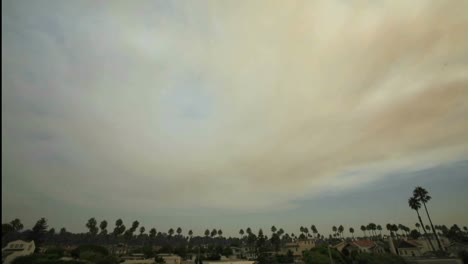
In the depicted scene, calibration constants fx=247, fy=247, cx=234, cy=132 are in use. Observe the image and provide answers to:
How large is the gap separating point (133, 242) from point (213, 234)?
63924 millimetres

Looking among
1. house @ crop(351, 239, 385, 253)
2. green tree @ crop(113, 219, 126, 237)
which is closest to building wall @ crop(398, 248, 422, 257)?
house @ crop(351, 239, 385, 253)

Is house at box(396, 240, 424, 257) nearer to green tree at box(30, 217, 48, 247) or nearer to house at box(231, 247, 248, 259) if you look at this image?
house at box(231, 247, 248, 259)

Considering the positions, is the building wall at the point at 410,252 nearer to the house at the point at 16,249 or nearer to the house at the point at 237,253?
the house at the point at 237,253

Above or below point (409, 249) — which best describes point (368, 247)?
above

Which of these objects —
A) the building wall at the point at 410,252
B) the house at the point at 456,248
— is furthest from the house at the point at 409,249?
the house at the point at 456,248

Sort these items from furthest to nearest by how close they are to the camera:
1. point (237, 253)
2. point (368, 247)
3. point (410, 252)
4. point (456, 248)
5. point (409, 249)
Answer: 1. point (237, 253)
2. point (409, 249)
3. point (410, 252)
4. point (368, 247)
5. point (456, 248)

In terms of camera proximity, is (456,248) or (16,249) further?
(456,248)

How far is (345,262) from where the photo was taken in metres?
61.6

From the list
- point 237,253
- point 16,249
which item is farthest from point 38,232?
point 237,253

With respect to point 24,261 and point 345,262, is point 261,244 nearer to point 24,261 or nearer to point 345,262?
point 345,262

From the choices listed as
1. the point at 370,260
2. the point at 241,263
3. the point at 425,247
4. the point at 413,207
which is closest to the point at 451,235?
the point at 425,247

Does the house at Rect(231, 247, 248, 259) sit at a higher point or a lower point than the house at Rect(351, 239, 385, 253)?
lower

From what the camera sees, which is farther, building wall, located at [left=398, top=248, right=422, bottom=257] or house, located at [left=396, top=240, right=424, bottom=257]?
house, located at [left=396, top=240, right=424, bottom=257]

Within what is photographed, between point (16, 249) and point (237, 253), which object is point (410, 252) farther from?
point (16, 249)
